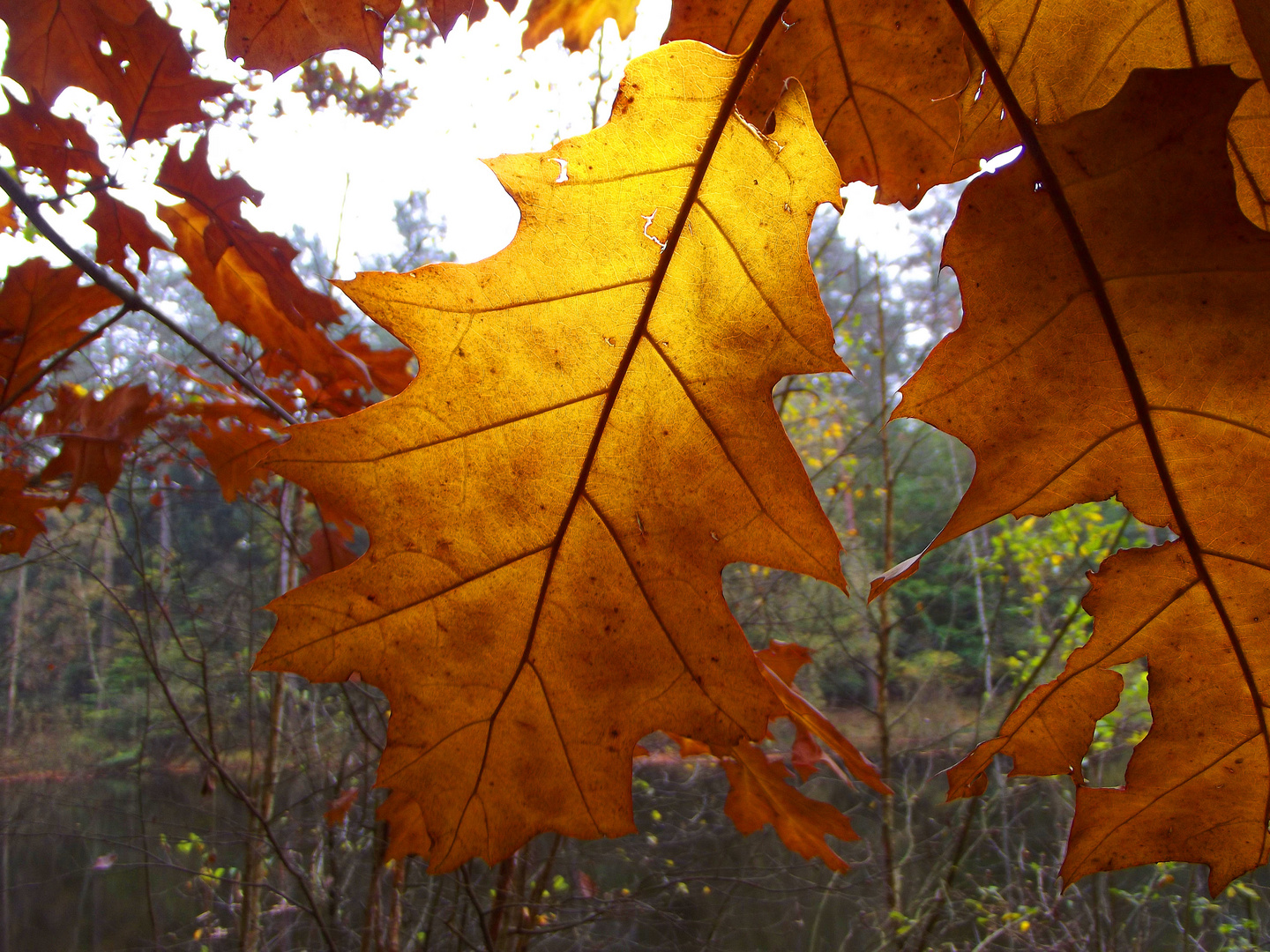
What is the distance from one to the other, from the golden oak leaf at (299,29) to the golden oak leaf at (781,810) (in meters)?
0.86

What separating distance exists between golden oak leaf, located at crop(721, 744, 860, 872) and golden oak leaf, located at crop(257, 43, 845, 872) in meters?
0.51

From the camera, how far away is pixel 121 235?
1.13 m

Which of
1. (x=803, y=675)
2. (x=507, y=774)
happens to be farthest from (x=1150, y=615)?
(x=803, y=675)

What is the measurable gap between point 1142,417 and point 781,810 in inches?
33.6

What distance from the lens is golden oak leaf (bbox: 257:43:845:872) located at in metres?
0.44

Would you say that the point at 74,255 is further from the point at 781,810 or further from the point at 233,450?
the point at 781,810

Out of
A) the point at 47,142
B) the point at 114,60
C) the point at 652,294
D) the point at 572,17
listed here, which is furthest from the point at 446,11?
the point at 47,142

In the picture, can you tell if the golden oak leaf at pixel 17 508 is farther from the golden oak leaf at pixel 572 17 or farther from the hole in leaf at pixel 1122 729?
the hole in leaf at pixel 1122 729

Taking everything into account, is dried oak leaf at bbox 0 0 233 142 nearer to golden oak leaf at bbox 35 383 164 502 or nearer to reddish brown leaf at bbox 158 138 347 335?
reddish brown leaf at bbox 158 138 347 335

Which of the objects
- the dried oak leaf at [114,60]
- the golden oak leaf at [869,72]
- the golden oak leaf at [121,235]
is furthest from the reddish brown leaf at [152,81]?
the golden oak leaf at [869,72]

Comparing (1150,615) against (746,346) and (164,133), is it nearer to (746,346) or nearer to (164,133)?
(746,346)

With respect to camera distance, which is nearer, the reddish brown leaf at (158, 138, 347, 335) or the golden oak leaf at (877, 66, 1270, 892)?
the golden oak leaf at (877, 66, 1270, 892)

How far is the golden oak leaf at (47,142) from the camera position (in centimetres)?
99

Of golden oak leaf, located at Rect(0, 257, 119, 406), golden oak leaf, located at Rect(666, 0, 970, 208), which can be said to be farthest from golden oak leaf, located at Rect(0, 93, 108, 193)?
golden oak leaf, located at Rect(666, 0, 970, 208)
